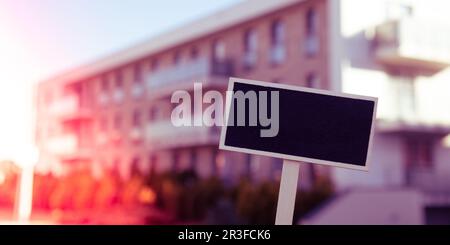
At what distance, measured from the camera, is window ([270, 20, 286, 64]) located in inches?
595

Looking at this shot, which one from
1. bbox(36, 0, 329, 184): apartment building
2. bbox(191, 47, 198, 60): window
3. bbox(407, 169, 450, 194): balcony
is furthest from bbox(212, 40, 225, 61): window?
bbox(407, 169, 450, 194): balcony

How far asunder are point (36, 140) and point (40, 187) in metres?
7.29

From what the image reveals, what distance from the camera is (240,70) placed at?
16.5m

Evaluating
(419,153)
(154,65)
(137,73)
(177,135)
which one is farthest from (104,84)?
(419,153)

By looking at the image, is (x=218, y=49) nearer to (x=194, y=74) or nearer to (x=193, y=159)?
(x=194, y=74)

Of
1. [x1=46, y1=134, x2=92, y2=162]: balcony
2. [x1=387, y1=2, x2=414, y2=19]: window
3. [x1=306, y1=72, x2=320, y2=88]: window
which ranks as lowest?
[x1=306, y1=72, x2=320, y2=88]: window

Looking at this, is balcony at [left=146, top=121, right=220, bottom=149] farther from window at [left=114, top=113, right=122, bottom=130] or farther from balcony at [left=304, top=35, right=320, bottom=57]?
balcony at [left=304, top=35, right=320, bottom=57]

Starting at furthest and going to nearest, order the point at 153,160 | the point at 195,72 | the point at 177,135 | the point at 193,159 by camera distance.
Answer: the point at 153,160, the point at 193,159, the point at 177,135, the point at 195,72

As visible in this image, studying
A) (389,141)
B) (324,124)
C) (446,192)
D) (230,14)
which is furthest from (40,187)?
(324,124)

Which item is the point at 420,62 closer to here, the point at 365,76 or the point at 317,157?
the point at 365,76

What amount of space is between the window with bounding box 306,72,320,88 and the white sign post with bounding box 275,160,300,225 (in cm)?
1213

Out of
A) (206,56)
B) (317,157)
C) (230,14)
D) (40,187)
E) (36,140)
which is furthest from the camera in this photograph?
(36,140)

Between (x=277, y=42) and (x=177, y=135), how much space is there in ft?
16.0

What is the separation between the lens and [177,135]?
59.4ft
